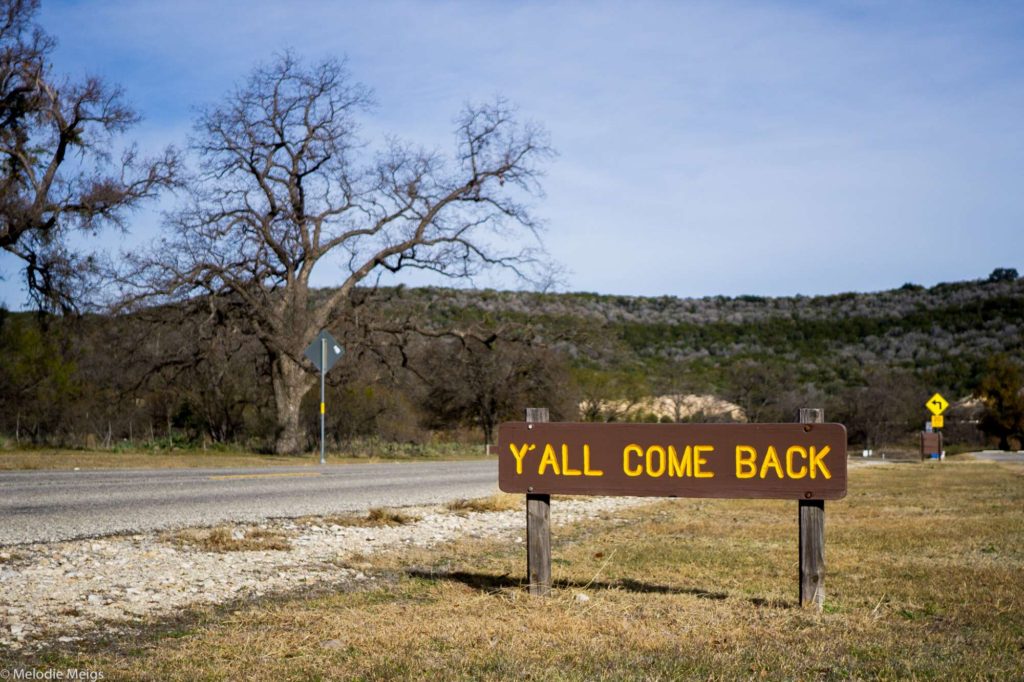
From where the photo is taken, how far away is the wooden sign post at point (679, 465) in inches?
257

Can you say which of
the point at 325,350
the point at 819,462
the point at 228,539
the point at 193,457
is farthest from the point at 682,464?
the point at 193,457

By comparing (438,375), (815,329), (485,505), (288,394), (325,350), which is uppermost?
(815,329)

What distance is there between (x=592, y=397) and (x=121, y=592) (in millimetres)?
40347

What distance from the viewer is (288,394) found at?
30047 millimetres

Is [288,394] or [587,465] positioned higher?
[288,394]

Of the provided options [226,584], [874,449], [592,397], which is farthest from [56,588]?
[874,449]

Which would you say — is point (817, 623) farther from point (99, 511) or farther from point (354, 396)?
point (354, 396)

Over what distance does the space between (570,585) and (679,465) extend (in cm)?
125

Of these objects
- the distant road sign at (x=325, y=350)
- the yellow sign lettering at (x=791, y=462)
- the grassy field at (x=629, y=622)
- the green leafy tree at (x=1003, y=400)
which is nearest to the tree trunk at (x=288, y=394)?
the distant road sign at (x=325, y=350)

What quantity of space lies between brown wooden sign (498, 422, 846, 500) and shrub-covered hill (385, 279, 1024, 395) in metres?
47.4

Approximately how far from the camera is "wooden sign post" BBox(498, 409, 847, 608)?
21.4 ft

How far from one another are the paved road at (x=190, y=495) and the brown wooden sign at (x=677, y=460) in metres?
4.54

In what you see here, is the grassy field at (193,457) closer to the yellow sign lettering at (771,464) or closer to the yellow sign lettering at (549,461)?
the yellow sign lettering at (549,461)

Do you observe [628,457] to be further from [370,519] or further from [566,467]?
[370,519]
